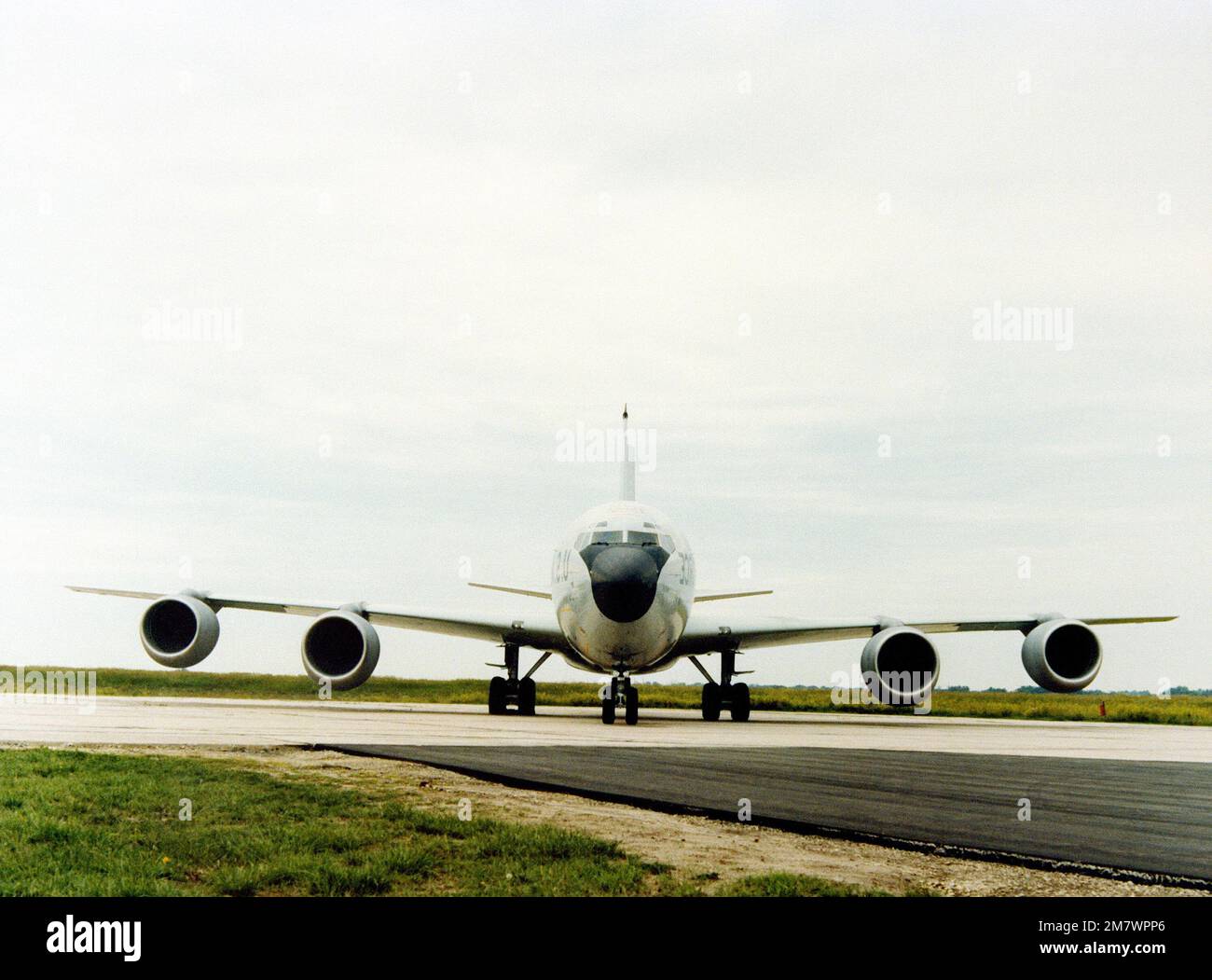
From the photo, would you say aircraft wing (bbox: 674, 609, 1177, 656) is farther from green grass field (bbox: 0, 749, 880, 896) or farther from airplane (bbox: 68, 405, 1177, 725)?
green grass field (bbox: 0, 749, 880, 896)

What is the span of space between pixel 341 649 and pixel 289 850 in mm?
19655

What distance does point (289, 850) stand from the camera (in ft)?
22.3

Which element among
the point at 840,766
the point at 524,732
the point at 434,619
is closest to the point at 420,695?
the point at 434,619

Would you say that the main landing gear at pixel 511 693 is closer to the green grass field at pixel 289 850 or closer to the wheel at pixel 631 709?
the wheel at pixel 631 709

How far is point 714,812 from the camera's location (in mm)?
9031

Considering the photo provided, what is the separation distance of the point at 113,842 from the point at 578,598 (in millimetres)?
16472

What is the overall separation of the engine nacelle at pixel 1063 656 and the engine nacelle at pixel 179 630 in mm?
18257

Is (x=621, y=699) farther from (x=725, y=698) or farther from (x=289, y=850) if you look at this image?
(x=289, y=850)

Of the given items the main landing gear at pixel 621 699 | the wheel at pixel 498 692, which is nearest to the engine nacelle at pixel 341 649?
the wheel at pixel 498 692

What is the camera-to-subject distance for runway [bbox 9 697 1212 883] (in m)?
8.10

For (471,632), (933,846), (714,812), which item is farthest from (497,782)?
(471,632)

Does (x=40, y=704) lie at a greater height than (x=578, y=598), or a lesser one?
lesser

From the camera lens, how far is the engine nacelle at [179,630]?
25.8 meters
